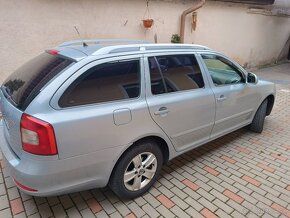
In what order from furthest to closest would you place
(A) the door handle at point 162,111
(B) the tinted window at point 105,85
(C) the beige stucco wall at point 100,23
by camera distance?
(C) the beige stucco wall at point 100,23 < (A) the door handle at point 162,111 < (B) the tinted window at point 105,85

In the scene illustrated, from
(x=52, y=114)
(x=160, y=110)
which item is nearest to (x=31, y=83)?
(x=52, y=114)

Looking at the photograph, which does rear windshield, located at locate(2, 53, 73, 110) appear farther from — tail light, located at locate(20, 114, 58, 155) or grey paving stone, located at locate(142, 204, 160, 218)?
grey paving stone, located at locate(142, 204, 160, 218)

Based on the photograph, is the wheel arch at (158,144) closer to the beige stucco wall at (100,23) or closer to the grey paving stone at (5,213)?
the grey paving stone at (5,213)

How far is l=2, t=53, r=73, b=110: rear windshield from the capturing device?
194cm

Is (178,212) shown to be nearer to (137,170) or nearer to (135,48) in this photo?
(137,170)

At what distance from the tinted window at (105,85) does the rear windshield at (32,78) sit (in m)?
0.22

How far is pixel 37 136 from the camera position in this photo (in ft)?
5.83

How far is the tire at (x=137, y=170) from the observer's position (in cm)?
228

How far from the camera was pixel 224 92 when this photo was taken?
314 centimetres

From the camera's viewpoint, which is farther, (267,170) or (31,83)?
(267,170)

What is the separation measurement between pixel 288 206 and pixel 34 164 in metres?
2.61

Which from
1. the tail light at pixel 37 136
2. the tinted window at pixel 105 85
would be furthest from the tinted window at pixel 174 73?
the tail light at pixel 37 136

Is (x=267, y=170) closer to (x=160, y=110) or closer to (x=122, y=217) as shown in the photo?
(x=160, y=110)

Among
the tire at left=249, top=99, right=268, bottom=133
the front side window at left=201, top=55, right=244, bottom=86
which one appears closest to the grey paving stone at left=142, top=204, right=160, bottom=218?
the front side window at left=201, top=55, right=244, bottom=86
